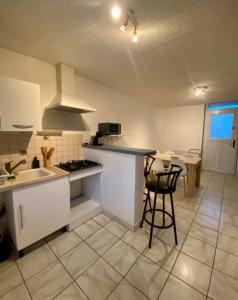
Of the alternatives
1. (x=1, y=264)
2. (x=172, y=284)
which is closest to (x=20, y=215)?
(x=1, y=264)

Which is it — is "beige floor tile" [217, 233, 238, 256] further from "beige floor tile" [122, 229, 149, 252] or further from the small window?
the small window

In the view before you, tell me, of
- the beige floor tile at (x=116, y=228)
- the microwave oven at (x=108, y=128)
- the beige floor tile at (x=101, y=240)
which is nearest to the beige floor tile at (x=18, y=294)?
the beige floor tile at (x=101, y=240)

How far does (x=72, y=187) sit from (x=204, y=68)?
2.89m

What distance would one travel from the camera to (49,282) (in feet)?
4.27

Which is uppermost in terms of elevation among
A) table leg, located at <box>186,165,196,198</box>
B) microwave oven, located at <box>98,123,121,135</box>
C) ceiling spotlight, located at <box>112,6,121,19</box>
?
ceiling spotlight, located at <box>112,6,121,19</box>

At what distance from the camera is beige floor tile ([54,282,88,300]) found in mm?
1182

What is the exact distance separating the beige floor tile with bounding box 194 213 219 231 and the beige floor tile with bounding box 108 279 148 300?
1.38 m

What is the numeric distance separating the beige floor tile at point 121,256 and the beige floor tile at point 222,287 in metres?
0.71

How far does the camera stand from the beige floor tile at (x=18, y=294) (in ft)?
3.87

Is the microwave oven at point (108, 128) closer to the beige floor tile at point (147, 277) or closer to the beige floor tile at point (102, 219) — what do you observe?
the beige floor tile at point (102, 219)

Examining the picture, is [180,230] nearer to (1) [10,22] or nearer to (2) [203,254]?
(2) [203,254]

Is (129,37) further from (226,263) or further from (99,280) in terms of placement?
(226,263)

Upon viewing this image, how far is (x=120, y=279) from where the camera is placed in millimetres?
1334

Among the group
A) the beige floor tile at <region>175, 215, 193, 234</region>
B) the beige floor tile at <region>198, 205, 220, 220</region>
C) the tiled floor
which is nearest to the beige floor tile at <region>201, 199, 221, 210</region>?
the beige floor tile at <region>198, 205, 220, 220</region>
